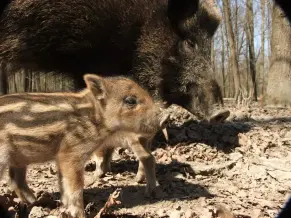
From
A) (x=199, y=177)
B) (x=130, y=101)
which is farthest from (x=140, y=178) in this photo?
(x=130, y=101)

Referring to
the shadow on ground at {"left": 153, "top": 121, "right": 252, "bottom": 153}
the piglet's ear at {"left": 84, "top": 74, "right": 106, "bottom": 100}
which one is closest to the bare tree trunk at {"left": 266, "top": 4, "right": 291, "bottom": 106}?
the shadow on ground at {"left": 153, "top": 121, "right": 252, "bottom": 153}

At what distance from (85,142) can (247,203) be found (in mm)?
1499

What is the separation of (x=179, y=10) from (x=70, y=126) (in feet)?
8.34

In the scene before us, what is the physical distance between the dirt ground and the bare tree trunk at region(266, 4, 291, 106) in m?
2.64

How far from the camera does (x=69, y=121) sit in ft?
10.1

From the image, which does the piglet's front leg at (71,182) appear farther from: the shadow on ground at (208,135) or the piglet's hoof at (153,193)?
the shadow on ground at (208,135)

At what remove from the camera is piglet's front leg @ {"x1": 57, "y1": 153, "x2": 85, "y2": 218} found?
2963 mm

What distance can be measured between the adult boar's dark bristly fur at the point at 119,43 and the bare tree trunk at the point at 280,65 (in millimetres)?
4066

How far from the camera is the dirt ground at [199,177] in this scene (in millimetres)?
3246

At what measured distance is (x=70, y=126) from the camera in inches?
121

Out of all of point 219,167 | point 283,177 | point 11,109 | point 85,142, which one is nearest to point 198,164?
point 219,167

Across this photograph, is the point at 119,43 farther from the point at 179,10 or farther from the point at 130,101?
the point at 130,101

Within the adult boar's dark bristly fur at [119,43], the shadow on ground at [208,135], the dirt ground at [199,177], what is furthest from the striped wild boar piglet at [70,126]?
the shadow on ground at [208,135]

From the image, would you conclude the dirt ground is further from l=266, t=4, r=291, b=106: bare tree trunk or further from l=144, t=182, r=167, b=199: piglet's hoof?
l=266, t=4, r=291, b=106: bare tree trunk
